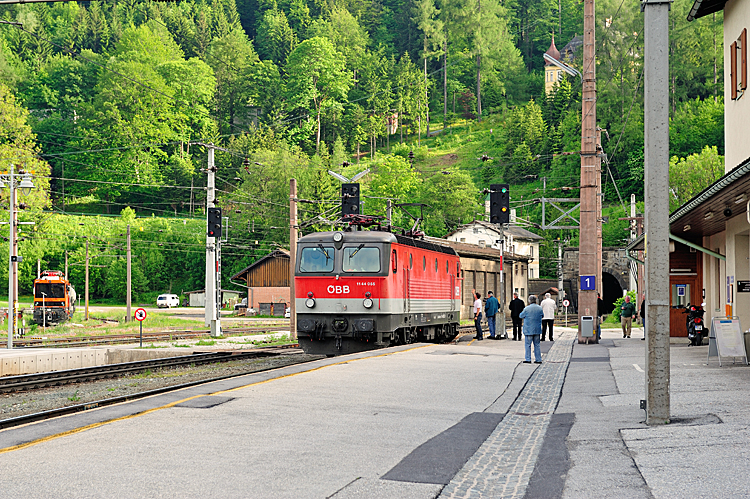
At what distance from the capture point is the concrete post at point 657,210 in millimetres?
9820

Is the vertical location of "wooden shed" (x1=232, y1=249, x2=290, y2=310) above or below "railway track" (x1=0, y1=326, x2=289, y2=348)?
above

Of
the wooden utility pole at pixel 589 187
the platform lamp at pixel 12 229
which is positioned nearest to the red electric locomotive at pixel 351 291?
the wooden utility pole at pixel 589 187

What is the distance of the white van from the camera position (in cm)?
8406

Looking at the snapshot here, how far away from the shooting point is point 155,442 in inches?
336

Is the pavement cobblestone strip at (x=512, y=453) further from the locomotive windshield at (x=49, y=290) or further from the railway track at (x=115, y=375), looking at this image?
the locomotive windshield at (x=49, y=290)

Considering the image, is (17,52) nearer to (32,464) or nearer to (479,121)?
(479,121)

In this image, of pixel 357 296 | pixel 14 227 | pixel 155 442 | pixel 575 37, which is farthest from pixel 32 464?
pixel 575 37

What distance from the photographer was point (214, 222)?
3103 centimetres

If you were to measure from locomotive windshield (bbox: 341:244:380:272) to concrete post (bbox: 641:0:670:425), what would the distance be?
12105 mm

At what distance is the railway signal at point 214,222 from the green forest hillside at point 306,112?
109ft

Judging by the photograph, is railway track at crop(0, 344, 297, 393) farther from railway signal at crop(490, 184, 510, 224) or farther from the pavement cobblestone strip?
the pavement cobblestone strip

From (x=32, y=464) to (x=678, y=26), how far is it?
317 ft

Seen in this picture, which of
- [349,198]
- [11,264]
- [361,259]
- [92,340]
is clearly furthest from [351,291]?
[11,264]

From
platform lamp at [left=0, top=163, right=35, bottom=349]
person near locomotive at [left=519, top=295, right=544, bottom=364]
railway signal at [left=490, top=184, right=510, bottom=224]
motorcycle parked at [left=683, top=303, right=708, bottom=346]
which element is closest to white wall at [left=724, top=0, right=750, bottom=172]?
motorcycle parked at [left=683, top=303, right=708, bottom=346]
